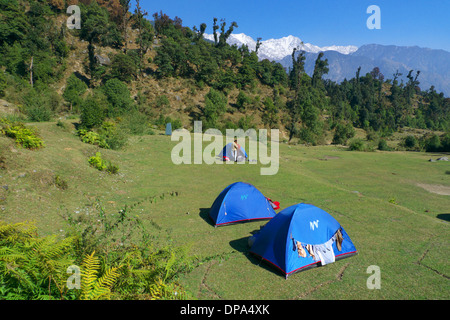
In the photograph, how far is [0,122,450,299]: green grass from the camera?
727 centimetres

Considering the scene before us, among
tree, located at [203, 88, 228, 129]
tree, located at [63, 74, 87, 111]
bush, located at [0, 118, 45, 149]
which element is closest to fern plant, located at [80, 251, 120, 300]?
bush, located at [0, 118, 45, 149]

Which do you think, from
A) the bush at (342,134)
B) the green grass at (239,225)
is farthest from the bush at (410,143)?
the green grass at (239,225)

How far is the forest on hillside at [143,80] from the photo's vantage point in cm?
3334

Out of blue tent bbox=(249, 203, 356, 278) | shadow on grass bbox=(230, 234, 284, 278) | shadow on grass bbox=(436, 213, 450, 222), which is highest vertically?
blue tent bbox=(249, 203, 356, 278)

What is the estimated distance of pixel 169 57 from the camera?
214 feet

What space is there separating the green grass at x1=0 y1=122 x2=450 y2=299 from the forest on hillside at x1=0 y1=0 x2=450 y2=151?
676 cm

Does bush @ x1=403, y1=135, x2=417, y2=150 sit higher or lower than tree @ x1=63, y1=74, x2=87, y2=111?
lower

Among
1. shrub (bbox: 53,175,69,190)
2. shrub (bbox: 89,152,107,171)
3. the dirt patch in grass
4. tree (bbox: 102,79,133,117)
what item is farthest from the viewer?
tree (bbox: 102,79,133,117)

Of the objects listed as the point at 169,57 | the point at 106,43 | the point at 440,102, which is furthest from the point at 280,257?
the point at 440,102

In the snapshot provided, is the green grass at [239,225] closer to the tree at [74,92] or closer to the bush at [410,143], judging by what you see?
the tree at [74,92]

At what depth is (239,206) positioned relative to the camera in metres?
11.3

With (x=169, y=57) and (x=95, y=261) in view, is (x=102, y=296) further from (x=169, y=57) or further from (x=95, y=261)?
(x=169, y=57)

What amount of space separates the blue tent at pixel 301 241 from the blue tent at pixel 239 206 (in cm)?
248

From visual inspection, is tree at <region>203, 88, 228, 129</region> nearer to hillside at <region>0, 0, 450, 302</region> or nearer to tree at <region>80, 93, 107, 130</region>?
hillside at <region>0, 0, 450, 302</region>
